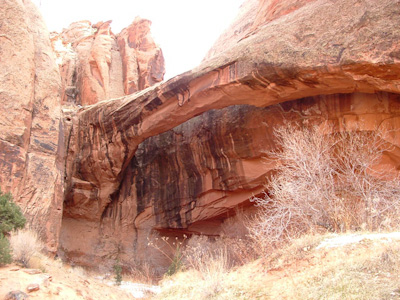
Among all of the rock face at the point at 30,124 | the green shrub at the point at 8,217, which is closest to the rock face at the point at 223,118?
the rock face at the point at 30,124

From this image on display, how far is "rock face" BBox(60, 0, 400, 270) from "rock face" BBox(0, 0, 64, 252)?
8.96ft

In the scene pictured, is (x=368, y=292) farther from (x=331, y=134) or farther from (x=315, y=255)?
(x=331, y=134)

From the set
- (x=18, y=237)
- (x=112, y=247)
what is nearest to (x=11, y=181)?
(x=18, y=237)

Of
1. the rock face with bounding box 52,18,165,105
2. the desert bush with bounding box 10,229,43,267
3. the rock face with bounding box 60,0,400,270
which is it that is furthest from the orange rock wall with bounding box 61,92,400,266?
the desert bush with bounding box 10,229,43,267

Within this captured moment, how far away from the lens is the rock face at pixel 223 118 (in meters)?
8.32

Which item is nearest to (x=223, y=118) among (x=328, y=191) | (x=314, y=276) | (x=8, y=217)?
(x=328, y=191)

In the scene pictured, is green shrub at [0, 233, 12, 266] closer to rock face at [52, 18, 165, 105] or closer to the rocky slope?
the rocky slope

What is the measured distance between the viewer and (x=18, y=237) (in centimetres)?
722

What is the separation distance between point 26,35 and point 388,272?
10404 millimetres

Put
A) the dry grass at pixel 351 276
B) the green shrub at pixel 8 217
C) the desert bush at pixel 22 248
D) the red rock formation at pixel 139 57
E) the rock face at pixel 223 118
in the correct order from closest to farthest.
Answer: the dry grass at pixel 351 276, the desert bush at pixel 22 248, the green shrub at pixel 8 217, the rock face at pixel 223 118, the red rock formation at pixel 139 57

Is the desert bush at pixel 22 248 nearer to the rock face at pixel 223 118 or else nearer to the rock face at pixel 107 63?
the rock face at pixel 223 118

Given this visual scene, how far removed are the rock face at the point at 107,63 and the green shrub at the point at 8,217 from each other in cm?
1254

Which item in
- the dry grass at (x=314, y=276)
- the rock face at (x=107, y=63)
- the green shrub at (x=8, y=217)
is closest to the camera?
the dry grass at (x=314, y=276)

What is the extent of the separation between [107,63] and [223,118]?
10.8 m
